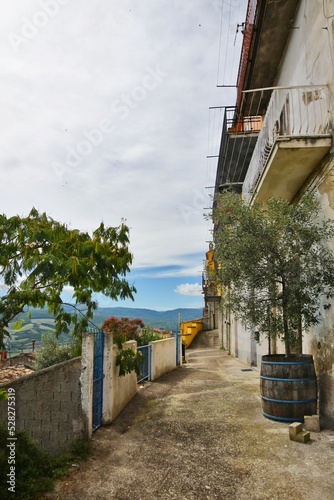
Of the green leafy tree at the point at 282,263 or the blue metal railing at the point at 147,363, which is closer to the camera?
the green leafy tree at the point at 282,263

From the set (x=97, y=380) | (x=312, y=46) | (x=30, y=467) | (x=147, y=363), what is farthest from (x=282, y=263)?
(x=147, y=363)

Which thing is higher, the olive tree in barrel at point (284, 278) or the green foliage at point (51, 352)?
the olive tree in barrel at point (284, 278)

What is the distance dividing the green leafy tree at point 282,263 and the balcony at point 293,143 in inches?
28.7

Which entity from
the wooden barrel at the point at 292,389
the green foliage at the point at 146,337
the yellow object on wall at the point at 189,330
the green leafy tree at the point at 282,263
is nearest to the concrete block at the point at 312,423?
the wooden barrel at the point at 292,389

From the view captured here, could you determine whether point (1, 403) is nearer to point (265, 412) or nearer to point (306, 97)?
point (265, 412)

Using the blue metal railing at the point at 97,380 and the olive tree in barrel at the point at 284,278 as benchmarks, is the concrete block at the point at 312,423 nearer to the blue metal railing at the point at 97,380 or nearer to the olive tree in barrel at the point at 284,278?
the olive tree in barrel at the point at 284,278

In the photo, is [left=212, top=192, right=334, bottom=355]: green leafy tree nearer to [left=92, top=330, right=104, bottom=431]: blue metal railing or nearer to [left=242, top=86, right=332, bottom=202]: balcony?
[left=242, top=86, right=332, bottom=202]: balcony

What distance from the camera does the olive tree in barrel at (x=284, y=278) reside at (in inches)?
217

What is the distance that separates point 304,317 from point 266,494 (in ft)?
9.74

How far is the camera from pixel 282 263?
573 centimetres

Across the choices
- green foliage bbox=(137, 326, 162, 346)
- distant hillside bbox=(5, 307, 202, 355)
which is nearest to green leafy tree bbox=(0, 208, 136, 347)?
distant hillside bbox=(5, 307, 202, 355)

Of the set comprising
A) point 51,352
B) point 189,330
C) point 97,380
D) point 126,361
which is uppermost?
point 126,361

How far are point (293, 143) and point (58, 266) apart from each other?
4119 mm

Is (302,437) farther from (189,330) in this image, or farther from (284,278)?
(189,330)
